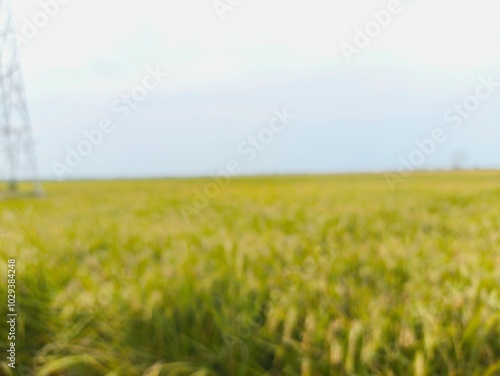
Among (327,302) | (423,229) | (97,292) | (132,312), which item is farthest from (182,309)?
(423,229)

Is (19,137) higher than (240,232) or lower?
higher

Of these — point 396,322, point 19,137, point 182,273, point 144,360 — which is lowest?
point 144,360

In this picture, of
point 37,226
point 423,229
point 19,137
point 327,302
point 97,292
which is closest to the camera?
point 327,302

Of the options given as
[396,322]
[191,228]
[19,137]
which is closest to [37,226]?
[191,228]

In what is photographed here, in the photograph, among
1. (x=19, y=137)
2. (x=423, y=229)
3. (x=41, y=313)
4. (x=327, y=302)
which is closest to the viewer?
(x=327, y=302)

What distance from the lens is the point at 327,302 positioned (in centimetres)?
226

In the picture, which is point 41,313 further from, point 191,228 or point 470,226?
point 470,226

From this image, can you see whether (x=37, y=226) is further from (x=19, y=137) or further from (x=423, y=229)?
(x=19, y=137)

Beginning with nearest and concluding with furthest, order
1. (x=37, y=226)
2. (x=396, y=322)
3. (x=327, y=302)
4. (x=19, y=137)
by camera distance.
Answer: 1. (x=396, y=322)
2. (x=327, y=302)
3. (x=37, y=226)
4. (x=19, y=137)

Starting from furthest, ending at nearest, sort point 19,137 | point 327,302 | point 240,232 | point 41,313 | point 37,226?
point 19,137
point 37,226
point 240,232
point 41,313
point 327,302

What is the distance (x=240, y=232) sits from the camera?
4.22 m

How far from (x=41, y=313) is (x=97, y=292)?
47cm

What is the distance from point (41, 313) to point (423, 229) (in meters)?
3.55

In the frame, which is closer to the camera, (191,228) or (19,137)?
(191,228)
